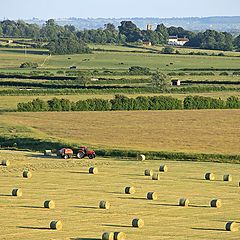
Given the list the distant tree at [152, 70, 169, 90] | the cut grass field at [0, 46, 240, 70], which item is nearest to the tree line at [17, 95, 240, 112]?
the distant tree at [152, 70, 169, 90]

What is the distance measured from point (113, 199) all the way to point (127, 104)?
4778 centimetres

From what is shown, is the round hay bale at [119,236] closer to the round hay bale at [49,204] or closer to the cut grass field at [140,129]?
the round hay bale at [49,204]

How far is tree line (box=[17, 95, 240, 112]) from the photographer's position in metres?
90.4

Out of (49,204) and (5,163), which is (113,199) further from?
(5,163)

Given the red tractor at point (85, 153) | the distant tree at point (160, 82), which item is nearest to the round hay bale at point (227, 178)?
the red tractor at point (85, 153)

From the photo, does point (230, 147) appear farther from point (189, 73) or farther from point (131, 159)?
point (189, 73)

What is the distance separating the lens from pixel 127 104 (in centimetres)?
9175

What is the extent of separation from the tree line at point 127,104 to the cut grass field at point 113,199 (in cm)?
2935

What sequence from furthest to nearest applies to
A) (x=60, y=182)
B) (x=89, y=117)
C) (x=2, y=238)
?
(x=89, y=117) < (x=60, y=182) < (x=2, y=238)

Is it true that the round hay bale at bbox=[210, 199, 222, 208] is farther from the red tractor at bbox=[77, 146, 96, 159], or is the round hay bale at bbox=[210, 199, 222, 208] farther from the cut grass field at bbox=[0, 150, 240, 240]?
the red tractor at bbox=[77, 146, 96, 159]

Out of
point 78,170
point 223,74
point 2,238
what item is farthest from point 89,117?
point 223,74

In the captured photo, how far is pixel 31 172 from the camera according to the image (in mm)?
53750

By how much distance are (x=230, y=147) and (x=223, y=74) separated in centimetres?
7882

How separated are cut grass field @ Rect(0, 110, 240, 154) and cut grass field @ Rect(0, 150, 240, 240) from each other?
258 inches
